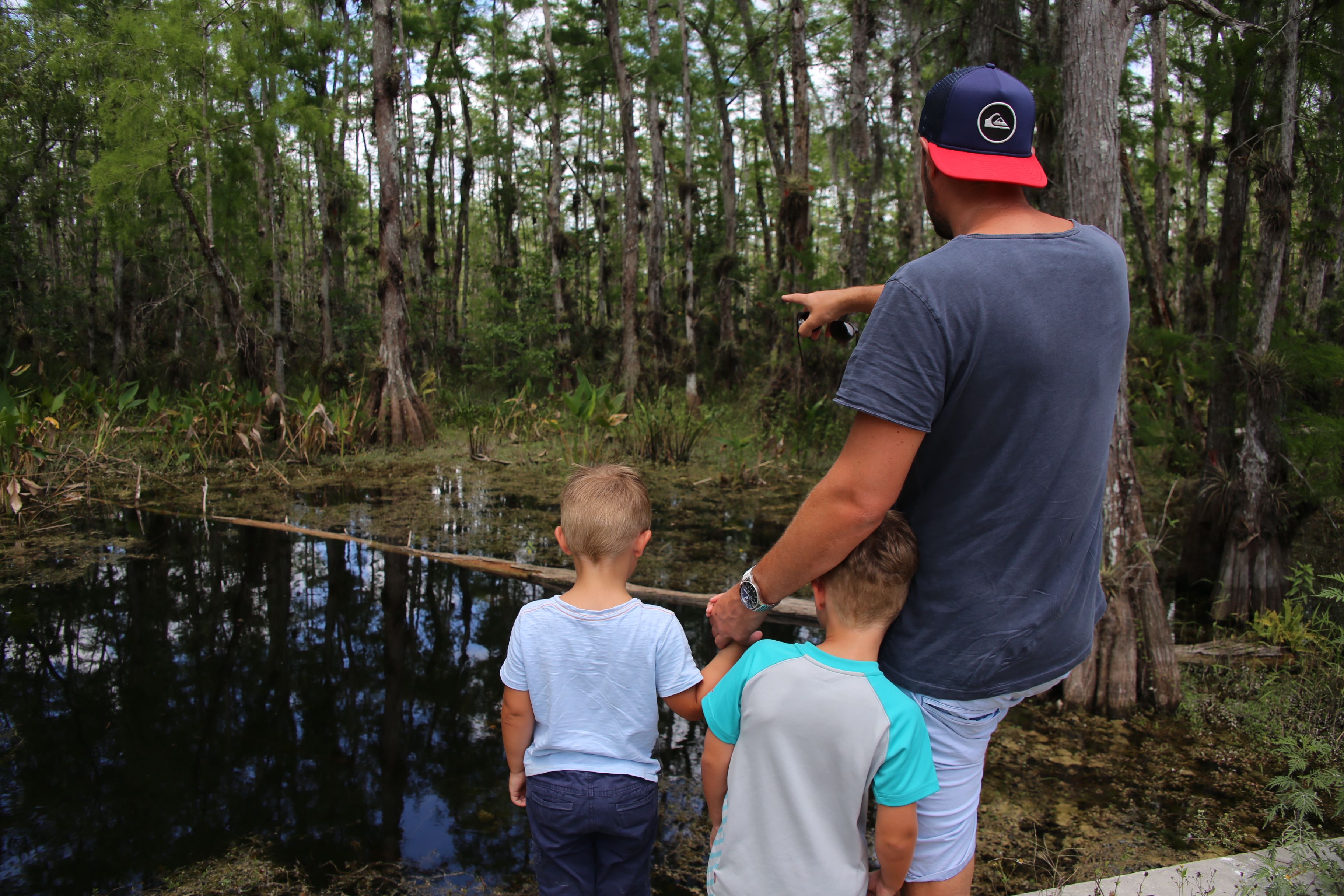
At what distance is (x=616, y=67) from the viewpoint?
42.5ft

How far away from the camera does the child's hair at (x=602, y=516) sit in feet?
5.08

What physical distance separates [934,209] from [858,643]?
72cm

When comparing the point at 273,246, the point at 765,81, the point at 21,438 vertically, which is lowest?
the point at 21,438

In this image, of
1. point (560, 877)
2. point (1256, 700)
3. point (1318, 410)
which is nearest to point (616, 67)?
point (1318, 410)

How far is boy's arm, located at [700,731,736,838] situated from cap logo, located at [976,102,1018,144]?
1.05 metres

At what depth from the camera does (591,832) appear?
1.59m

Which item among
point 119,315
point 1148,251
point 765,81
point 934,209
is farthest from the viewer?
point 765,81

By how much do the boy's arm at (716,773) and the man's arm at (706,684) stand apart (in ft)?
0.20

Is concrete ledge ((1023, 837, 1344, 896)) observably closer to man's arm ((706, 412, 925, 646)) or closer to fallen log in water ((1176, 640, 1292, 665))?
man's arm ((706, 412, 925, 646))

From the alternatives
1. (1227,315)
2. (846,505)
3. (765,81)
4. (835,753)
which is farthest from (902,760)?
(765,81)

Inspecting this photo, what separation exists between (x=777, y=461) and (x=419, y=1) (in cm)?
1436

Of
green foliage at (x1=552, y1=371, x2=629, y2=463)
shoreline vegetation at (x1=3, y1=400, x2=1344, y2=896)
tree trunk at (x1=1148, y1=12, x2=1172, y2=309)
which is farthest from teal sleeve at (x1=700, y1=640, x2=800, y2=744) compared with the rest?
tree trunk at (x1=1148, y1=12, x2=1172, y2=309)

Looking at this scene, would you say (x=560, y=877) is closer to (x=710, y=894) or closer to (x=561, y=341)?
(x=710, y=894)

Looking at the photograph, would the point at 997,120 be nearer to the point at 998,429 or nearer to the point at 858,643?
the point at 998,429
